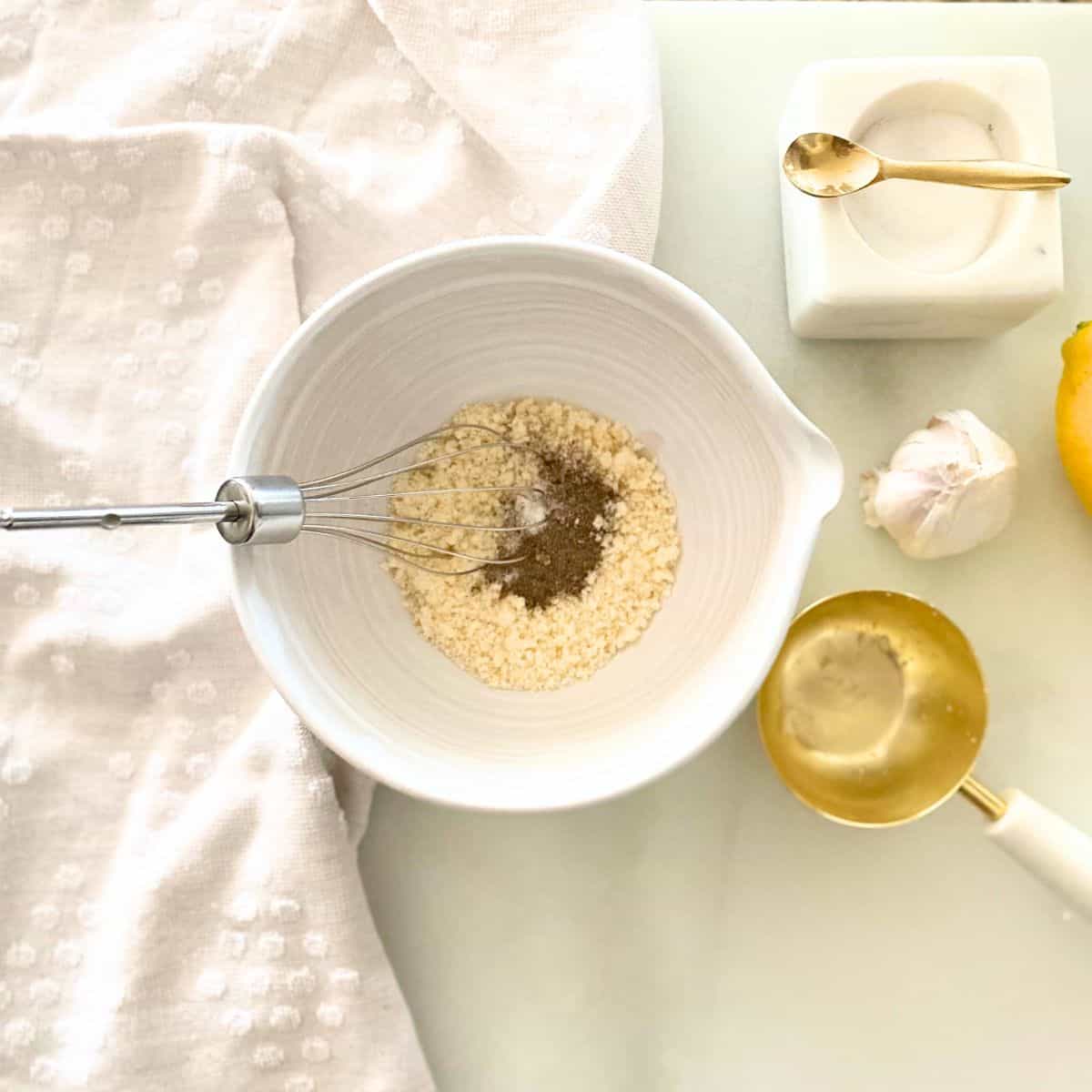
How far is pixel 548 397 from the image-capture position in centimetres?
67

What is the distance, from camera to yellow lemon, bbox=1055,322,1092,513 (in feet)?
2.07

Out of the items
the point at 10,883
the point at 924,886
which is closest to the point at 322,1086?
the point at 10,883

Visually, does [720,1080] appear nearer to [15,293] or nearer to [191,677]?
[191,677]

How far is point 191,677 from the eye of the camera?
2.08 feet

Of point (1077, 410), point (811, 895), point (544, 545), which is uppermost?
point (1077, 410)

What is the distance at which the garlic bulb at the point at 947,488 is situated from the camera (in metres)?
0.63

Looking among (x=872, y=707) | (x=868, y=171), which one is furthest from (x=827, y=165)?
(x=872, y=707)

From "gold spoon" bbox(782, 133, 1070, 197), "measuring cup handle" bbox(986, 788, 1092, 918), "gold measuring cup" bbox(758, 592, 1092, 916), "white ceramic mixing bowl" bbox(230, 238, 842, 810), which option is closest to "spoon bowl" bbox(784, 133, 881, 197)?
"gold spoon" bbox(782, 133, 1070, 197)

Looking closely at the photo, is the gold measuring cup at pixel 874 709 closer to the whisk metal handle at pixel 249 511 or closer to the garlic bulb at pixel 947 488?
the garlic bulb at pixel 947 488

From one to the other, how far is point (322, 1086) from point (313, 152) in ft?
1.71

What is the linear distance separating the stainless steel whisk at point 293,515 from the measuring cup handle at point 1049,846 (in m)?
0.30

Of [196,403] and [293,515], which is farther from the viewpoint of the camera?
[196,403]

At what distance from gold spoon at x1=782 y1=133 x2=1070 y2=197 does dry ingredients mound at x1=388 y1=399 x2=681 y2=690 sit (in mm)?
172

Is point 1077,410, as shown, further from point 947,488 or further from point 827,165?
point 827,165
